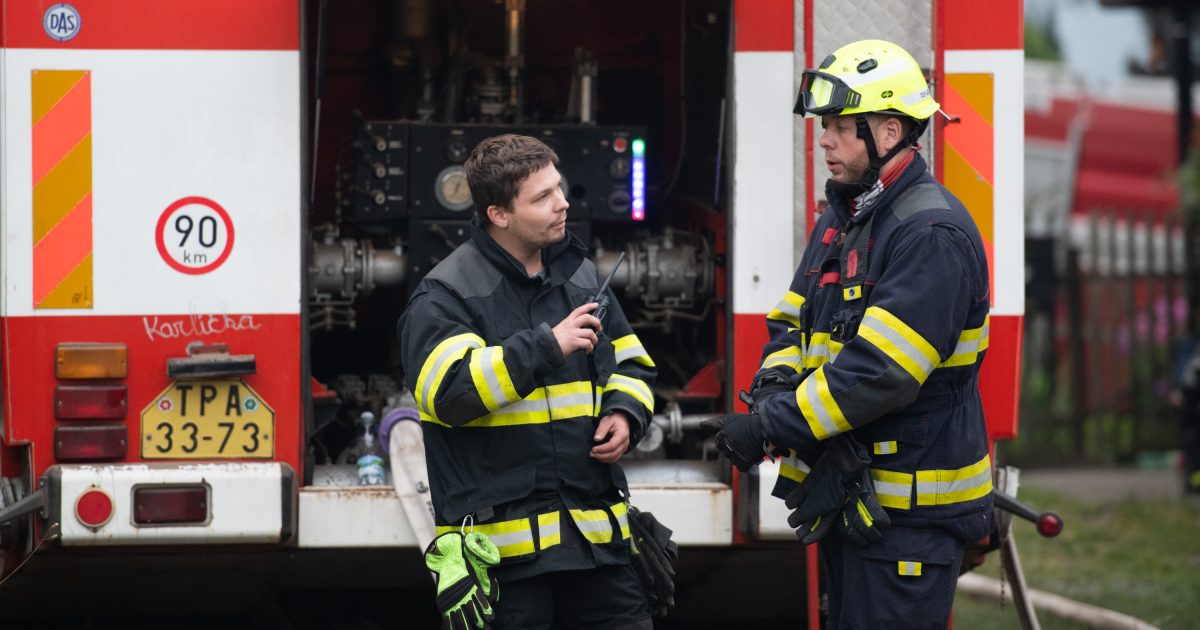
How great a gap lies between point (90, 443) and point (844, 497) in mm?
1782

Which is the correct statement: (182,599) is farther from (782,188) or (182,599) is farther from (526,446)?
(782,188)

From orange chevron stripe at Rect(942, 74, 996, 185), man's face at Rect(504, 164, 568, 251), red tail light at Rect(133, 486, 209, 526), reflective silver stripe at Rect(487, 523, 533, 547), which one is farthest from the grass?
red tail light at Rect(133, 486, 209, 526)

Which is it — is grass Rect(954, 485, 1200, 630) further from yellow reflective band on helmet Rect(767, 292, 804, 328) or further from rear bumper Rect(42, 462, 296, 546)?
rear bumper Rect(42, 462, 296, 546)

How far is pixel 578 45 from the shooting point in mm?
5375

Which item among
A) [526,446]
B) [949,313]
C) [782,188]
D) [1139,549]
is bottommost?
[1139,549]

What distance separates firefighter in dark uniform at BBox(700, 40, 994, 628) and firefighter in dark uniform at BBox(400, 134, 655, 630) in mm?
304

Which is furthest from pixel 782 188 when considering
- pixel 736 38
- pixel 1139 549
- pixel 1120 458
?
pixel 1120 458

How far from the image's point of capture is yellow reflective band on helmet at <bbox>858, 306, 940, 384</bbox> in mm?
3232

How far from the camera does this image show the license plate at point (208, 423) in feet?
13.0

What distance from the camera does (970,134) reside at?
4156mm

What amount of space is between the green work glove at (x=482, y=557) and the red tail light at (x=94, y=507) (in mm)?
1034

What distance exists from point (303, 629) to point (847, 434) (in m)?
2.10

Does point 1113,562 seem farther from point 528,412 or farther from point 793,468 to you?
point 528,412

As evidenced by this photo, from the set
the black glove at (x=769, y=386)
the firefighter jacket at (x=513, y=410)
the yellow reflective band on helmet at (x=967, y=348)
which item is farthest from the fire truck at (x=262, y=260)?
the yellow reflective band on helmet at (x=967, y=348)
